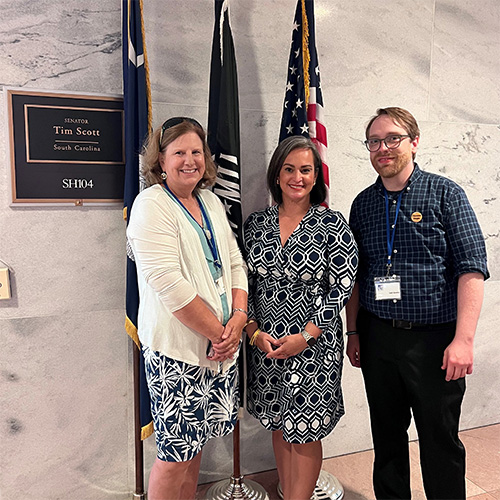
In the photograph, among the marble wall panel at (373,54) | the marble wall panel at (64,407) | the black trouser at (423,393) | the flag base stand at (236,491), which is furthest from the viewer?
the marble wall panel at (373,54)

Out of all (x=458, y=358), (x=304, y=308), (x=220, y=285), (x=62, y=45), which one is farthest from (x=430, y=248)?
(x=62, y=45)

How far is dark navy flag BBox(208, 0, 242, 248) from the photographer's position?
1.99 m

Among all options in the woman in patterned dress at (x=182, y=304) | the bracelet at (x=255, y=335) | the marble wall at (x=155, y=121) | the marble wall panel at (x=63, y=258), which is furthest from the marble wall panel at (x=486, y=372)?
the marble wall panel at (x=63, y=258)

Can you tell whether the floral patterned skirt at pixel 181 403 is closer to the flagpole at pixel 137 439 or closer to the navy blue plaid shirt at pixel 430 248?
the flagpole at pixel 137 439

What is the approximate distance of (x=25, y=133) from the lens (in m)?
1.97

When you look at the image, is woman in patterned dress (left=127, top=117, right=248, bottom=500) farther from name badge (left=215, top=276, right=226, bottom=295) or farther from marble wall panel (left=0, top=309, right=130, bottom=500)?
marble wall panel (left=0, top=309, right=130, bottom=500)

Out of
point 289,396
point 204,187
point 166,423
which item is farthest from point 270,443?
point 204,187

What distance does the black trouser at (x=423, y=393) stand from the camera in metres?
1.87

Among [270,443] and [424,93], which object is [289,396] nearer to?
[270,443]

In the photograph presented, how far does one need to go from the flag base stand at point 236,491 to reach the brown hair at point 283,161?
135cm

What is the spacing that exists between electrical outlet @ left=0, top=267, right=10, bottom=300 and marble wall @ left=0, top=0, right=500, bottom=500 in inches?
1.3

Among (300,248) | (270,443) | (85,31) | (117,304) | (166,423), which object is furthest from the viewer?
(270,443)

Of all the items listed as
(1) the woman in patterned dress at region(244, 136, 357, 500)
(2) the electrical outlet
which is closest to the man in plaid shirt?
(1) the woman in patterned dress at region(244, 136, 357, 500)

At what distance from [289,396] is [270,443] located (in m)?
0.77
